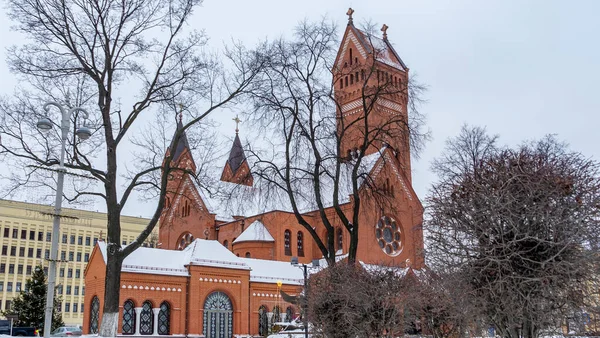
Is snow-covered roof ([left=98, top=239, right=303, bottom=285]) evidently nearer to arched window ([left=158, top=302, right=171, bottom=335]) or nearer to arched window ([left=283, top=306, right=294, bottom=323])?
arched window ([left=283, top=306, right=294, bottom=323])

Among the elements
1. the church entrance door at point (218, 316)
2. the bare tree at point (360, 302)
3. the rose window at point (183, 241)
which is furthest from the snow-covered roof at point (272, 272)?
the bare tree at point (360, 302)

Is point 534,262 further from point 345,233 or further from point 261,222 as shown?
point 261,222

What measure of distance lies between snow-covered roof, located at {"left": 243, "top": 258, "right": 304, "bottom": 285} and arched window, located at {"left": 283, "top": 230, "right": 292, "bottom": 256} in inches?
196

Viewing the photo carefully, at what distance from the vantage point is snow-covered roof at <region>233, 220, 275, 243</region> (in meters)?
49.0

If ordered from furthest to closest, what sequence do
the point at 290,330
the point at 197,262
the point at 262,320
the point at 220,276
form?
the point at 262,320
the point at 220,276
the point at 197,262
the point at 290,330

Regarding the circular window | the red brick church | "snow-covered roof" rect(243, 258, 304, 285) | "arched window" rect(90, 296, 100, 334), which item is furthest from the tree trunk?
the circular window

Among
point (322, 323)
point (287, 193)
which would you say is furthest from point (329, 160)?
point (322, 323)

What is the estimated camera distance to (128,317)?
35.0 meters

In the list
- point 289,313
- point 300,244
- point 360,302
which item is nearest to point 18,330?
point 289,313

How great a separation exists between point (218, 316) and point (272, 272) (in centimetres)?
575

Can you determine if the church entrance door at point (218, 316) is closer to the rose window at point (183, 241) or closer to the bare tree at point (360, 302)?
the rose window at point (183, 241)

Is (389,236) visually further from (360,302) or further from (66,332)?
(360,302)

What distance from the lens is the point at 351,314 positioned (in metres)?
16.7

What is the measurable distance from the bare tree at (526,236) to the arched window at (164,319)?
28.0 m
